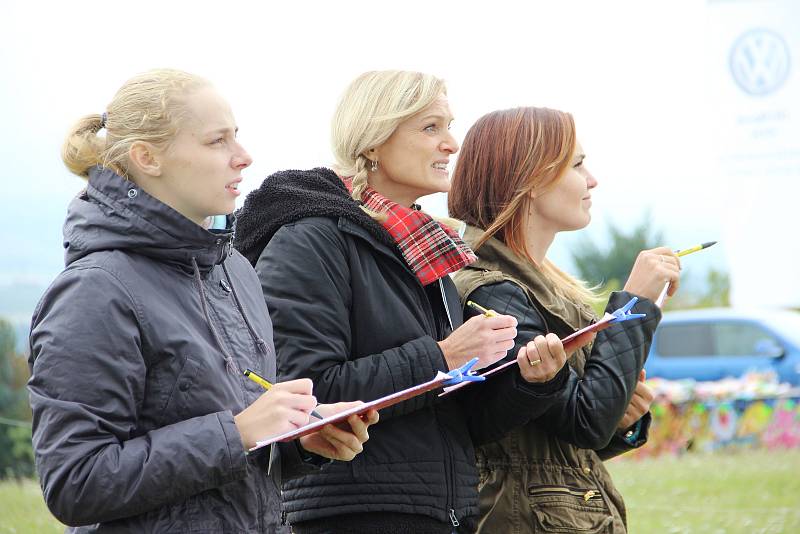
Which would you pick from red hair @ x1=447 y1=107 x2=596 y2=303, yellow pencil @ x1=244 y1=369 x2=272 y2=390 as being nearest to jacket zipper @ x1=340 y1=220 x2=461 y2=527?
red hair @ x1=447 y1=107 x2=596 y2=303

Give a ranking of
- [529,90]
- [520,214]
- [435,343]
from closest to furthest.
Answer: [435,343] → [520,214] → [529,90]

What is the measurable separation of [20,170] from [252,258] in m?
5.34

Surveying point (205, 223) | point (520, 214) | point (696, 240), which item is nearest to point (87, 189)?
point (205, 223)

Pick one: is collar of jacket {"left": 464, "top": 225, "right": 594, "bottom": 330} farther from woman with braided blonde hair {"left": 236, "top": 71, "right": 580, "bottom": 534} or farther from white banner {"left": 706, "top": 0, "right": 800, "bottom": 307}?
white banner {"left": 706, "top": 0, "right": 800, "bottom": 307}

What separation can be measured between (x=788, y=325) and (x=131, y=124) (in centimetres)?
992

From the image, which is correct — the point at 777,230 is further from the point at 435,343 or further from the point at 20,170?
the point at 435,343

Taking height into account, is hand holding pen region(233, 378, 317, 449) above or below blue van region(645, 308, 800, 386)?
above

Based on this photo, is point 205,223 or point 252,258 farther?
point 252,258

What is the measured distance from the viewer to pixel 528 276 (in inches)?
114

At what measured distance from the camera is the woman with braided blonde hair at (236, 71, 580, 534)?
2.39 meters

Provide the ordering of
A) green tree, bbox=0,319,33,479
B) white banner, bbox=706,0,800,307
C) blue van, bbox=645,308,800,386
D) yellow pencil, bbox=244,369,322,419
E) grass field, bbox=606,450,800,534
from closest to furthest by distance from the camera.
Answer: yellow pencil, bbox=244,369,322,419, grass field, bbox=606,450,800,534, green tree, bbox=0,319,33,479, white banner, bbox=706,0,800,307, blue van, bbox=645,308,800,386

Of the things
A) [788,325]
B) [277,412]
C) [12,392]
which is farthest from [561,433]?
[788,325]

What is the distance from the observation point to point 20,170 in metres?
7.41

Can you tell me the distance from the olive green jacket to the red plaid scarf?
23 cm
